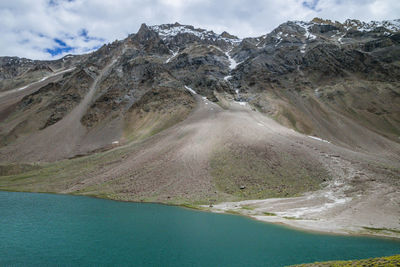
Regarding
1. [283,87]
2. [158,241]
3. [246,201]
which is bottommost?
[158,241]

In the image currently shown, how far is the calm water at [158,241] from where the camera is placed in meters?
30.3

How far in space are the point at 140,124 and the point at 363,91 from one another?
123578 mm

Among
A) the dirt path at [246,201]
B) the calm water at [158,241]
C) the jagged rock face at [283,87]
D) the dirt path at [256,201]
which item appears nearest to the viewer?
the calm water at [158,241]

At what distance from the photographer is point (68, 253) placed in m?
31.2

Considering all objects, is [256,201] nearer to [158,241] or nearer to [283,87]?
[158,241]

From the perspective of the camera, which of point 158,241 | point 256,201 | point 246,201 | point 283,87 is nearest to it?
point 158,241

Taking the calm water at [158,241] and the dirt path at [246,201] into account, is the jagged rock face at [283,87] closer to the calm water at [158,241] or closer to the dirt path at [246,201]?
the dirt path at [246,201]

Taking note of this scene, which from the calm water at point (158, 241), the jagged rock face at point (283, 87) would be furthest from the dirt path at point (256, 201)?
the jagged rock face at point (283, 87)

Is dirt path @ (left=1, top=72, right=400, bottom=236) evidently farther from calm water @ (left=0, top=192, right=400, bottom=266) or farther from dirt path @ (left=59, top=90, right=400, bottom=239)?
calm water @ (left=0, top=192, right=400, bottom=266)

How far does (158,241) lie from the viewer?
36.4 metres

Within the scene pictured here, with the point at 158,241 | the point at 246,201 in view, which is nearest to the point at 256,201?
the point at 246,201

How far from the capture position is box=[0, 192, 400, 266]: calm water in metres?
30.3

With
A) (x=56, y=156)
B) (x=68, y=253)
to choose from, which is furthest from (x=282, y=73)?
(x=68, y=253)

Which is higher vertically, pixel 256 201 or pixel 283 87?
pixel 283 87
